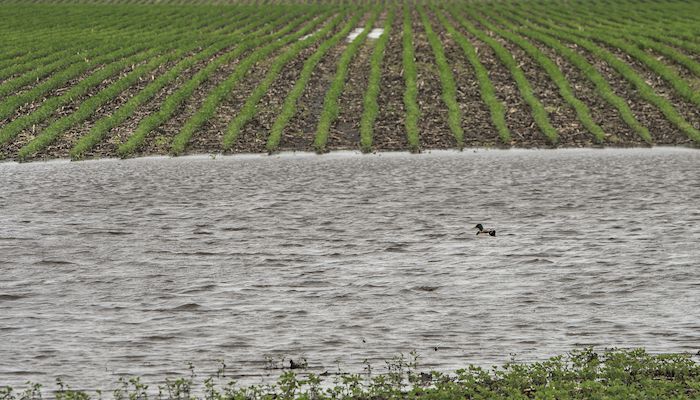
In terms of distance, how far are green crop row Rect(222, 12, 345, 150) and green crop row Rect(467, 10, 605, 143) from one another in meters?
10.4

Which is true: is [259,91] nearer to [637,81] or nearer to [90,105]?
[90,105]

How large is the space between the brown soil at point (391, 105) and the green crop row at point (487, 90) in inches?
122

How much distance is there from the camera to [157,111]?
36688 millimetres

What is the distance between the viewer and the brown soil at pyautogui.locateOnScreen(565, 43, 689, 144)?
32.3 metres

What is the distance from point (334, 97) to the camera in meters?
37.8

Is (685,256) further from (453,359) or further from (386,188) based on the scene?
(386,188)

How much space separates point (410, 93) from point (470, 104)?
2.58m

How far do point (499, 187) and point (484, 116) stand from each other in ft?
40.6

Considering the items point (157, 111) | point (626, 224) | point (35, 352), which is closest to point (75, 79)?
point (157, 111)

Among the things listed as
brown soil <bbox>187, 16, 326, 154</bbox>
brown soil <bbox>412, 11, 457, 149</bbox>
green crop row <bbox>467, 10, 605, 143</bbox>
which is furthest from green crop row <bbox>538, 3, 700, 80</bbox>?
brown soil <bbox>187, 16, 326, 154</bbox>

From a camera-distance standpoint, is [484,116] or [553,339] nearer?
[553,339]

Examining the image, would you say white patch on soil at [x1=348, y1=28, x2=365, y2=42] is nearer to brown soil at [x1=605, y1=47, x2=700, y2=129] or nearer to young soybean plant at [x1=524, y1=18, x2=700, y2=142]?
young soybean plant at [x1=524, y1=18, x2=700, y2=142]

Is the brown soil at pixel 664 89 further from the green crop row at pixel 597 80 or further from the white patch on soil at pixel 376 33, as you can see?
the white patch on soil at pixel 376 33

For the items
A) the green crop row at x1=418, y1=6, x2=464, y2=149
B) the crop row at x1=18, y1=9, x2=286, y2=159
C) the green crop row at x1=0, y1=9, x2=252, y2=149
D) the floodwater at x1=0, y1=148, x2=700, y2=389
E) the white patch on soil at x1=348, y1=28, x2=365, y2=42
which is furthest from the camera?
the white patch on soil at x1=348, y1=28, x2=365, y2=42
